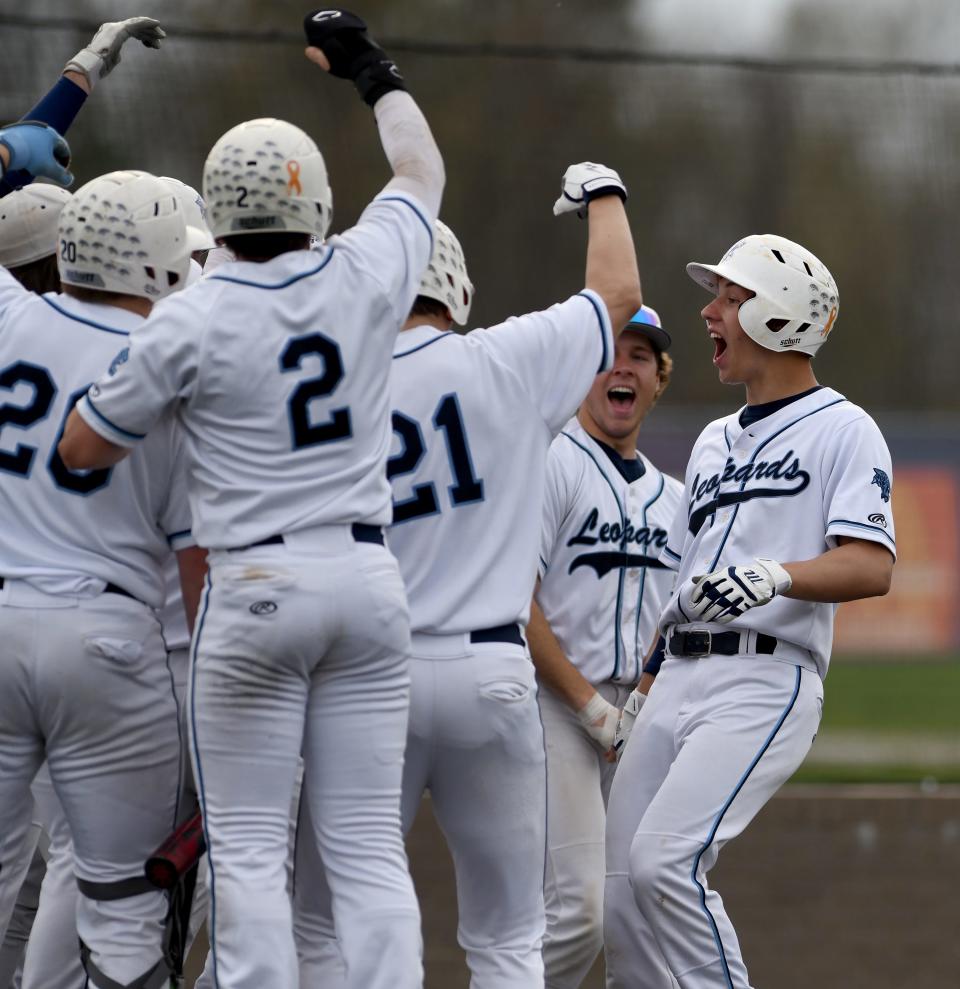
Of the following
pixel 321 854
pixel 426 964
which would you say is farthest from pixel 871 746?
pixel 321 854

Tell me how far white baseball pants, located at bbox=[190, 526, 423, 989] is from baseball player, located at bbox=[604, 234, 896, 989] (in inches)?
36.4

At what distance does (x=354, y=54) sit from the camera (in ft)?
12.7

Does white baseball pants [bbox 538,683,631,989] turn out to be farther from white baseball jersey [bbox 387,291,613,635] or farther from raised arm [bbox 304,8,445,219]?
raised arm [bbox 304,8,445,219]

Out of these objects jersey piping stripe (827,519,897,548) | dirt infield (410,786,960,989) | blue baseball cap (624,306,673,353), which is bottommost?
dirt infield (410,786,960,989)

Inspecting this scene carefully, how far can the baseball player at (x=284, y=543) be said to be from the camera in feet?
11.1

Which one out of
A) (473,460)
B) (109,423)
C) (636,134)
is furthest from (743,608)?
(636,134)

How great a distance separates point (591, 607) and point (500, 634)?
3.88 feet

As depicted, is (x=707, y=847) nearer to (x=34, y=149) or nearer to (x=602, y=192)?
(x=602, y=192)

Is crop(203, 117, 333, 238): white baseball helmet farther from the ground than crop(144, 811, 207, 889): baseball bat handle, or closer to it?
farther from the ground

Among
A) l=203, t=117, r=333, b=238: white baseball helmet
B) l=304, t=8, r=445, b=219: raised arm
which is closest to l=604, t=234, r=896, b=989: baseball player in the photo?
l=304, t=8, r=445, b=219: raised arm

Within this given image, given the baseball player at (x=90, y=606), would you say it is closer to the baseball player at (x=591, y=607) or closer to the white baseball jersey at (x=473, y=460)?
the white baseball jersey at (x=473, y=460)

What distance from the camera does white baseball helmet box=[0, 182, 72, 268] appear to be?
4.33 meters

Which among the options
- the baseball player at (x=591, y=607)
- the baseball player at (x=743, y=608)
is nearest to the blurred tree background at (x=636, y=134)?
the baseball player at (x=591, y=607)

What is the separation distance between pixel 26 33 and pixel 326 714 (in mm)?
6103
